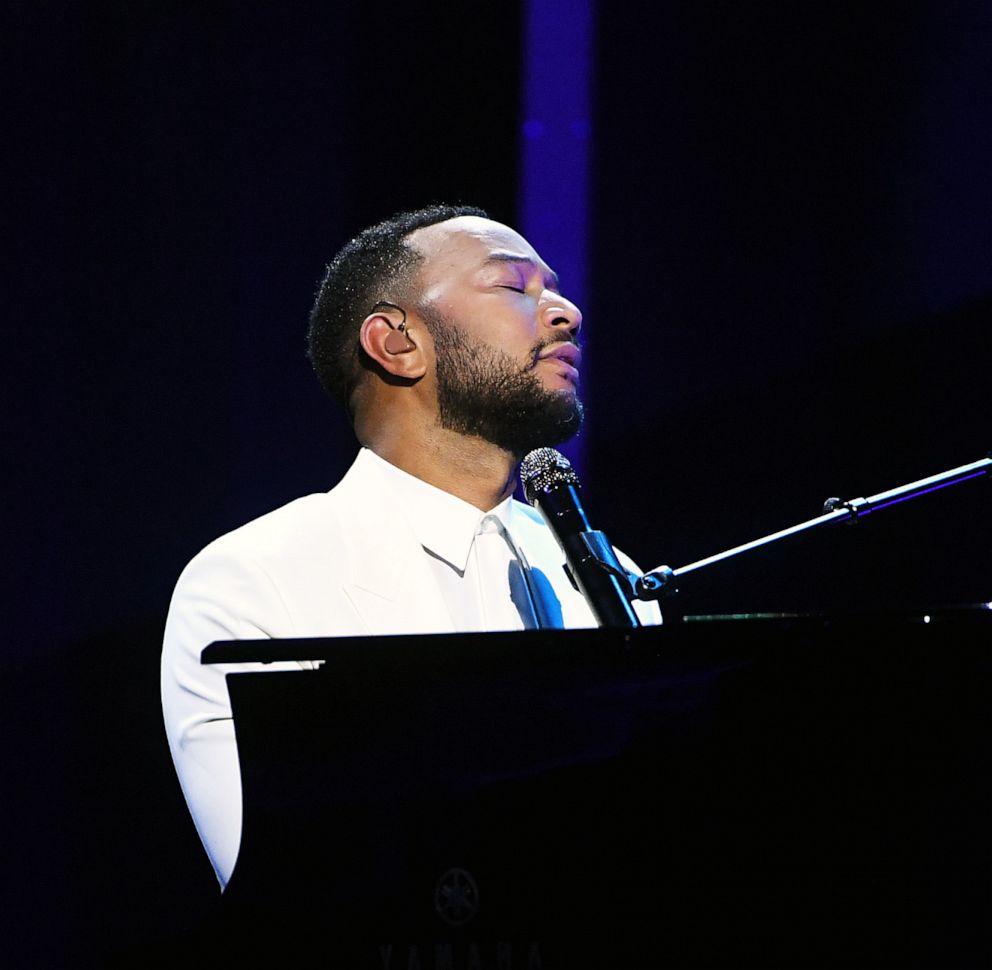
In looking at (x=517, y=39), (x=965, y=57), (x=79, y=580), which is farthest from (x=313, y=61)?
(x=965, y=57)

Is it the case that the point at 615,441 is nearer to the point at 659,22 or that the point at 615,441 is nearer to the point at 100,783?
the point at 659,22

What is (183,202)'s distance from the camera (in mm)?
2680

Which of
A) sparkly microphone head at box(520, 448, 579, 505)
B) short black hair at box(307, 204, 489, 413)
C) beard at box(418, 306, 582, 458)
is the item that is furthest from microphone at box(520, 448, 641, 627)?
short black hair at box(307, 204, 489, 413)

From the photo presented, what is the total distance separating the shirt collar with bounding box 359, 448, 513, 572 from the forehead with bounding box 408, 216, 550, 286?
42 centimetres

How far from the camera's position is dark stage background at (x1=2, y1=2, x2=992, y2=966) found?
2.47m

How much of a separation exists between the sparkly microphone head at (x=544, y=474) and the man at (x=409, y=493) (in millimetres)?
235

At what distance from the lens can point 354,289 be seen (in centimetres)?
259

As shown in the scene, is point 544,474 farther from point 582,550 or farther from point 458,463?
point 458,463

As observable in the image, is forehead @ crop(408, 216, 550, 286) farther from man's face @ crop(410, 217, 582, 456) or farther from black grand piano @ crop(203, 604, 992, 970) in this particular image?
black grand piano @ crop(203, 604, 992, 970)

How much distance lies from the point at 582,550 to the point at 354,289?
44.0 inches

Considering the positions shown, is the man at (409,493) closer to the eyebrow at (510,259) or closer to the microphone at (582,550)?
the eyebrow at (510,259)

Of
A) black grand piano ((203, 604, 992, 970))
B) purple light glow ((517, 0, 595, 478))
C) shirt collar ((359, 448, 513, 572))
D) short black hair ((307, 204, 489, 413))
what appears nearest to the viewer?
black grand piano ((203, 604, 992, 970))

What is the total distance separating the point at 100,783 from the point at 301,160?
57.4 inches

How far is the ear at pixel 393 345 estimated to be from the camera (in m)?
2.39
